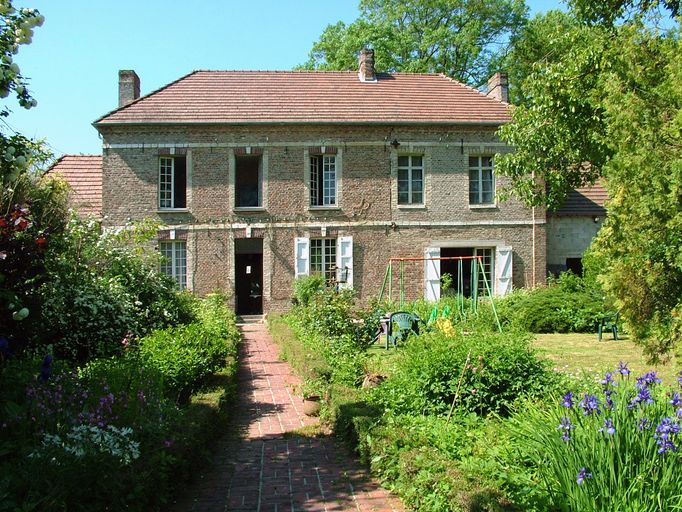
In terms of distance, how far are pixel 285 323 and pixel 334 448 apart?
917 centimetres

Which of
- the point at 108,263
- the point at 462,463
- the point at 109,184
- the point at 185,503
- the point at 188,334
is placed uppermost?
the point at 109,184

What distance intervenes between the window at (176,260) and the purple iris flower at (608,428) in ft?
59.7

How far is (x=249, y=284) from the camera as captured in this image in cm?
2198

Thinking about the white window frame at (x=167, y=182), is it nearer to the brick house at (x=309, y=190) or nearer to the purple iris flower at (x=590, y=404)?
the brick house at (x=309, y=190)

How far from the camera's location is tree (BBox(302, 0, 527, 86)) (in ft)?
105

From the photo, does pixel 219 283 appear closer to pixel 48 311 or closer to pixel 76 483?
pixel 48 311

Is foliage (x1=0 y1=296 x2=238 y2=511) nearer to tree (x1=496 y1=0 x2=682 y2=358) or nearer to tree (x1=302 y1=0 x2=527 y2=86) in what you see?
tree (x1=496 y1=0 x2=682 y2=358)

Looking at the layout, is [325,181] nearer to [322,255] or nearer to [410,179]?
[322,255]

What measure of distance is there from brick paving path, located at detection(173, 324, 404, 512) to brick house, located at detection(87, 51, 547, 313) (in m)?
12.9

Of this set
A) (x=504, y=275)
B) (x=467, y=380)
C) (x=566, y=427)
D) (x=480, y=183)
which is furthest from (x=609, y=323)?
(x=566, y=427)

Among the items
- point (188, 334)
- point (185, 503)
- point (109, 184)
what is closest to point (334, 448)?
point (185, 503)

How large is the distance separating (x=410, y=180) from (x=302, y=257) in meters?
4.55

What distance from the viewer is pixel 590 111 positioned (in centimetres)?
1179

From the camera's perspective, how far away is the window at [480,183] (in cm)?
2191
